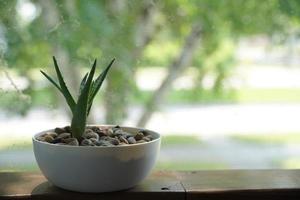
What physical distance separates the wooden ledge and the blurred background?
0.71 feet

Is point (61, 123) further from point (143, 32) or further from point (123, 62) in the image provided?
point (143, 32)

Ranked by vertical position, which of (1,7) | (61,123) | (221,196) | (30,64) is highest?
(1,7)

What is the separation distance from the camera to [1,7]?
42.4 inches

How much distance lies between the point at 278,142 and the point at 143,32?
527 millimetres

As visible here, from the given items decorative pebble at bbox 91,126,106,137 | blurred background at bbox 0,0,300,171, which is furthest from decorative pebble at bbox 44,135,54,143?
blurred background at bbox 0,0,300,171

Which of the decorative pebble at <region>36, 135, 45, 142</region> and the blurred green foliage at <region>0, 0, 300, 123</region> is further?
the blurred green foliage at <region>0, 0, 300, 123</region>

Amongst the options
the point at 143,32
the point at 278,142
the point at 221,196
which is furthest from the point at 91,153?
the point at 278,142

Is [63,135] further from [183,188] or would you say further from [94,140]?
[183,188]

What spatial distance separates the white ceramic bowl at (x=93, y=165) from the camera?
0.77 meters

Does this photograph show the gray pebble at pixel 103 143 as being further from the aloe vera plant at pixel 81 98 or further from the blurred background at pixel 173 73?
the blurred background at pixel 173 73

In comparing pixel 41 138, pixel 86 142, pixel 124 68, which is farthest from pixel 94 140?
pixel 124 68

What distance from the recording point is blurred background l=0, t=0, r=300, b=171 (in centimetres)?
111

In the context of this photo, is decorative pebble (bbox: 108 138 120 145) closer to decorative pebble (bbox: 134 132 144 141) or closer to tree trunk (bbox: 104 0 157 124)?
decorative pebble (bbox: 134 132 144 141)

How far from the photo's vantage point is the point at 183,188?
2.88ft
